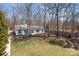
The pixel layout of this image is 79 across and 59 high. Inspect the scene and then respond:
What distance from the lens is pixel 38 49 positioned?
6.62m

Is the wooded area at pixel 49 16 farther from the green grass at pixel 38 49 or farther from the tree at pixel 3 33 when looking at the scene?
the green grass at pixel 38 49

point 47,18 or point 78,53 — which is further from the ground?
point 47,18

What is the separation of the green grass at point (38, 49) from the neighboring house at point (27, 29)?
0.12m

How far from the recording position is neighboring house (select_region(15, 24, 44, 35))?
6645 mm

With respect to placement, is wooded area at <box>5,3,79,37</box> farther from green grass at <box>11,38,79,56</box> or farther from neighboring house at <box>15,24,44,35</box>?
green grass at <box>11,38,79,56</box>

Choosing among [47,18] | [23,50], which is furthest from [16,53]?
[47,18]

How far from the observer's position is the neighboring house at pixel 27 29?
262 inches

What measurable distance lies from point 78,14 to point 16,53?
3.11ft

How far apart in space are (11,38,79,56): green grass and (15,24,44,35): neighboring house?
119 mm

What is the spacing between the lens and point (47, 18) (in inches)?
262

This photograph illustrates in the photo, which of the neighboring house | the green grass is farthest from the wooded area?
the green grass

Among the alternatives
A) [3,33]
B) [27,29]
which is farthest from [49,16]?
[3,33]

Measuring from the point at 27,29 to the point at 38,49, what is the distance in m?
0.30

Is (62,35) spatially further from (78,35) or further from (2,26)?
(2,26)
